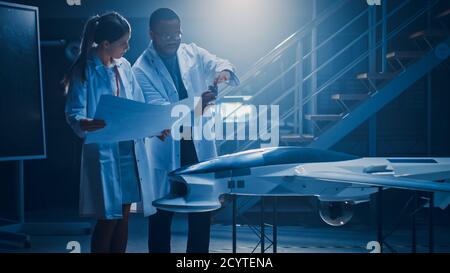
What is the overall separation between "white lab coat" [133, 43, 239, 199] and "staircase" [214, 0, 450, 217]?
4.81 feet

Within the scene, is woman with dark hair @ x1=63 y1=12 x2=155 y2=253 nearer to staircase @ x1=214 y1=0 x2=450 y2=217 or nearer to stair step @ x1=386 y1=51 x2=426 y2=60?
staircase @ x1=214 y1=0 x2=450 y2=217

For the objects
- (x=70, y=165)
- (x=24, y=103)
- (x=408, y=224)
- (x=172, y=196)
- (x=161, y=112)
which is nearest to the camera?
(x=161, y=112)

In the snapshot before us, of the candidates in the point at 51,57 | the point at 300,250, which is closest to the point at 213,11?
the point at 51,57

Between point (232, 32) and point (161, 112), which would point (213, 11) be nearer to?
point (232, 32)

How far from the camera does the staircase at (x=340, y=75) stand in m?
3.68

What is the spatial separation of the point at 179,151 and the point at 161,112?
39 centimetres

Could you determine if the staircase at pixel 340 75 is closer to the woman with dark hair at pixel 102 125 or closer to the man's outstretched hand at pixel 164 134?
the man's outstretched hand at pixel 164 134

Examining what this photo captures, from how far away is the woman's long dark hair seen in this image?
1852mm

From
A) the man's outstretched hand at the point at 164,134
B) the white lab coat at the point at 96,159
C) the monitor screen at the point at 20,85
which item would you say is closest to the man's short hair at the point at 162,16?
the white lab coat at the point at 96,159

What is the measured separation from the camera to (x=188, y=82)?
2.14 meters

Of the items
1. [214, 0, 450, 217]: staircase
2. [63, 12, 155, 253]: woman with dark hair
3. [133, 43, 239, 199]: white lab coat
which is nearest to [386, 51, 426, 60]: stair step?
[214, 0, 450, 217]: staircase

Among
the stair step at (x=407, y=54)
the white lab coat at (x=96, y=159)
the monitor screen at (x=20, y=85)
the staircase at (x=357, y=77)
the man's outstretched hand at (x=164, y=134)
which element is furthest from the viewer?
the stair step at (x=407, y=54)

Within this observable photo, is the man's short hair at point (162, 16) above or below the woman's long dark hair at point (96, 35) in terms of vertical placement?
above

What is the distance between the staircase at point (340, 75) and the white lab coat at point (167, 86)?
57.7 inches
